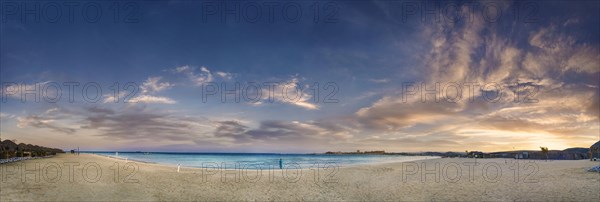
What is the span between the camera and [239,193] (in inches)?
896

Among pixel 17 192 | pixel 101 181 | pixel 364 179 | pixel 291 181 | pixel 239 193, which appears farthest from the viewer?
pixel 364 179

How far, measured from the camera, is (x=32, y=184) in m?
21.4

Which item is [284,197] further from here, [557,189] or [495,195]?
[557,189]

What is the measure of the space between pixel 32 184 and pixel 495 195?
97.8 ft

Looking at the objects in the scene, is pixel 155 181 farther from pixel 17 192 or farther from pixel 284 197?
pixel 284 197

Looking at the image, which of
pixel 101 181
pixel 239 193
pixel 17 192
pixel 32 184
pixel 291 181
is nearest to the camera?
pixel 17 192

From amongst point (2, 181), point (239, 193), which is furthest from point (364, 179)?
point (2, 181)

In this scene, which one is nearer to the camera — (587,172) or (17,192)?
(17,192)

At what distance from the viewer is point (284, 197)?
22156 millimetres

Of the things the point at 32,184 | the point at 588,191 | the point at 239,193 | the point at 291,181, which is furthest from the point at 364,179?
the point at 32,184

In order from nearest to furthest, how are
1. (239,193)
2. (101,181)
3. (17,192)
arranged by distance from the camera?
(17,192) < (239,193) < (101,181)

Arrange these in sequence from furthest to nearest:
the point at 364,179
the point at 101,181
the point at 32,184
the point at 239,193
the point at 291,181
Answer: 1. the point at 364,179
2. the point at 291,181
3. the point at 101,181
4. the point at 239,193
5. the point at 32,184

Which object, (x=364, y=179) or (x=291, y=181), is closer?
(x=291, y=181)

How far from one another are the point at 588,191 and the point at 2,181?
38514mm
